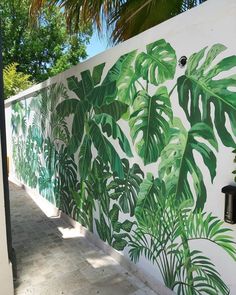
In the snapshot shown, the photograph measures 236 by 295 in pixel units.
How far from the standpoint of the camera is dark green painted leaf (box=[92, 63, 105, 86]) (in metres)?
3.94

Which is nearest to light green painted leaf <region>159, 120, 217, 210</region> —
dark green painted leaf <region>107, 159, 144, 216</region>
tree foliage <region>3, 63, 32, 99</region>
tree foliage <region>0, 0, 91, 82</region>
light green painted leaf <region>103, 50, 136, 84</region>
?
dark green painted leaf <region>107, 159, 144, 216</region>

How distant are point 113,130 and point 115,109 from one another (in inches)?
10.4

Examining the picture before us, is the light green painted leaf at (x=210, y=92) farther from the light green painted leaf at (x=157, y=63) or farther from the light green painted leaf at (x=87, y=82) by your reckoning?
the light green painted leaf at (x=87, y=82)

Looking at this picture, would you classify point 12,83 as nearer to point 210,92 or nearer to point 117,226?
point 117,226

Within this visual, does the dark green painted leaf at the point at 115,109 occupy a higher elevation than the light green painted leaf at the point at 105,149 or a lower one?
higher

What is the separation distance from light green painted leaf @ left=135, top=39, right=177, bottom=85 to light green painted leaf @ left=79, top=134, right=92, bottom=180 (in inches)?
61.7

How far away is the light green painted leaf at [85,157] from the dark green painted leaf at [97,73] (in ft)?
2.71

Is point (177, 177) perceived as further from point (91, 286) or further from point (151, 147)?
point (91, 286)

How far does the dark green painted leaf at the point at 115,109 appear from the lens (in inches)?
139

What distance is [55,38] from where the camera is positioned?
20.6m

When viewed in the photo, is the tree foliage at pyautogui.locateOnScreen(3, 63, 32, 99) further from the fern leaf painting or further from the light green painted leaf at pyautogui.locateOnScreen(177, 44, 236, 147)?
the light green painted leaf at pyautogui.locateOnScreen(177, 44, 236, 147)

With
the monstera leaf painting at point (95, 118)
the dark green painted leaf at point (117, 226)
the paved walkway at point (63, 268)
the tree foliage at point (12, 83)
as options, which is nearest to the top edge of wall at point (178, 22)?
the monstera leaf painting at point (95, 118)

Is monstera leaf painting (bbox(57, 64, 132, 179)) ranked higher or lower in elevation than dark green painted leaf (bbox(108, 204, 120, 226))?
higher

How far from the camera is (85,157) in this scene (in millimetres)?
4555
